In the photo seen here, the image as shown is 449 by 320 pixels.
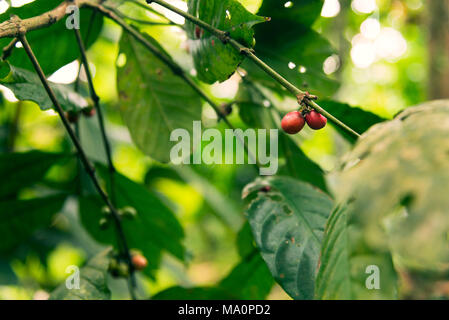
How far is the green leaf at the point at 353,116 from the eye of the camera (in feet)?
2.21

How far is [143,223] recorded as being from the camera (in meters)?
1.02

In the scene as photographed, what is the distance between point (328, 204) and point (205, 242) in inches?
143

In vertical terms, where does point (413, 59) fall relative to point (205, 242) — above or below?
above

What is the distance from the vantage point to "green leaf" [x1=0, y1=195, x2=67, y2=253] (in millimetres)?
967

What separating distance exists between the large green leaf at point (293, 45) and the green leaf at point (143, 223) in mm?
389

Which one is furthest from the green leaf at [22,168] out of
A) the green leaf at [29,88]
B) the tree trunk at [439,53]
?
the tree trunk at [439,53]

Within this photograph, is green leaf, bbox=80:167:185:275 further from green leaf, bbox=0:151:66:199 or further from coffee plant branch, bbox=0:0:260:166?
coffee plant branch, bbox=0:0:260:166

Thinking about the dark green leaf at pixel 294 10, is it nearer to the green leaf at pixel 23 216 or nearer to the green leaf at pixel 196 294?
the green leaf at pixel 196 294

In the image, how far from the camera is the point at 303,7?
0.81 metres

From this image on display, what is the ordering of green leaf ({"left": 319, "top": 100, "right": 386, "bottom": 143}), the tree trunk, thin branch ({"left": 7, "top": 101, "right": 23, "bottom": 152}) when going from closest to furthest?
green leaf ({"left": 319, "top": 100, "right": 386, "bottom": 143})
thin branch ({"left": 7, "top": 101, "right": 23, "bottom": 152})
the tree trunk

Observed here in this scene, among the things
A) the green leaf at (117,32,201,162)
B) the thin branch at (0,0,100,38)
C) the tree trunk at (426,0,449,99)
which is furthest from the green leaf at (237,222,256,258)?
the tree trunk at (426,0,449,99)

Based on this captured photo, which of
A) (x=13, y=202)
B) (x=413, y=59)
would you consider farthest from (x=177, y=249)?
(x=413, y=59)

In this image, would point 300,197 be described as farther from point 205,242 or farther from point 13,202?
point 205,242

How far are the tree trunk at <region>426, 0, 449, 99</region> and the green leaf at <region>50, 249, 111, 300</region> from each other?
2556 mm
